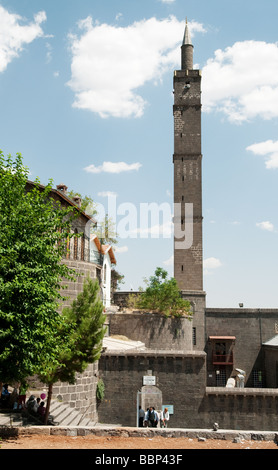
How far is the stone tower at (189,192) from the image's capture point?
1667 inches

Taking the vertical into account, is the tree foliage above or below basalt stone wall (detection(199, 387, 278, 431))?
above

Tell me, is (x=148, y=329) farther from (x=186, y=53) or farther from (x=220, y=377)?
(x=186, y=53)

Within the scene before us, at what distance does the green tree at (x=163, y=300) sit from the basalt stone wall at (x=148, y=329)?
114 centimetres

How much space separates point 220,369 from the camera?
42.4 meters

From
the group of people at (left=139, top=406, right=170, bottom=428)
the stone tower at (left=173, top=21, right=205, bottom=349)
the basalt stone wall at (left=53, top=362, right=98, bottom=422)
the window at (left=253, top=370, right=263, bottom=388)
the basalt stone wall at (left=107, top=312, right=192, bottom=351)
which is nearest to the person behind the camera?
the group of people at (left=139, top=406, right=170, bottom=428)

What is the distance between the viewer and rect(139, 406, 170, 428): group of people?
1712 cm

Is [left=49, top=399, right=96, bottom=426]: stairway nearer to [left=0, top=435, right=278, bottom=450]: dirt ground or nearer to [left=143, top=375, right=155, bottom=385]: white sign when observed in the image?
[left=143, top=375, right=155, bottom=385]: white sign

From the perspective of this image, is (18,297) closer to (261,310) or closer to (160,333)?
(160,333)

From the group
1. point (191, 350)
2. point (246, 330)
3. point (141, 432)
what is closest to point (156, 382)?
point (191, 350)

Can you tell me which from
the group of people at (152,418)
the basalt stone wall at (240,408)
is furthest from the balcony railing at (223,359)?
the group of people at (152,418)

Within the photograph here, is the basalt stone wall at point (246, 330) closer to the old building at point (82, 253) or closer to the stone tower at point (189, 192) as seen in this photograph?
the stone tower at point (189, 192)

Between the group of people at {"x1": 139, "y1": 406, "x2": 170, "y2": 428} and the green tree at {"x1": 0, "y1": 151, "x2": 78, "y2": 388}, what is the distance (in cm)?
664

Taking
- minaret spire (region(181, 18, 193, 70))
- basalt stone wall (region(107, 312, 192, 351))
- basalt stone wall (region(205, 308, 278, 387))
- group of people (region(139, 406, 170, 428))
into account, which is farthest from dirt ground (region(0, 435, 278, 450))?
minaret spire (region(181, 18, 193, 70))
